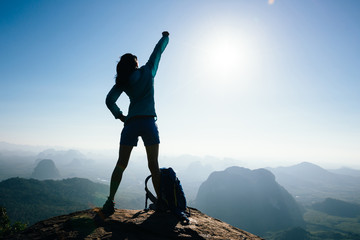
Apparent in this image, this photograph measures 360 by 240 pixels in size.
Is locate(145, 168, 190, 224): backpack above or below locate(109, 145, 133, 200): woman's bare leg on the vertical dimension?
below

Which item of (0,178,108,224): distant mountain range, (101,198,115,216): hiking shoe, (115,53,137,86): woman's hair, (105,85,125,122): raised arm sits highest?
(115,53,137,86): woman's hair

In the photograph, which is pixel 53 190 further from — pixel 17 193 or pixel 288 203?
pixel 288 203

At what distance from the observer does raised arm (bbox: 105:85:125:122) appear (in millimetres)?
4188

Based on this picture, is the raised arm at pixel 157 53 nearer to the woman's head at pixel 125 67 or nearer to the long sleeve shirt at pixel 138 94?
the long sleeve shirt at pixel 138 94

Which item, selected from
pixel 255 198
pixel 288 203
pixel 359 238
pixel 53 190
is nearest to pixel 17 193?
pixel 53 190

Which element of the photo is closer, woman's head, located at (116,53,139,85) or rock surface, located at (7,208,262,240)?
rock surface, located at (7,208,262,240)

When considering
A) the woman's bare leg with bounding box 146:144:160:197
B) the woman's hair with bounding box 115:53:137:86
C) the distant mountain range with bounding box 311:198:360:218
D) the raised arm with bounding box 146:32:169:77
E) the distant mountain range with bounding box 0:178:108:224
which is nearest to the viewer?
the woman's hair with bounding box 115:53:137:86

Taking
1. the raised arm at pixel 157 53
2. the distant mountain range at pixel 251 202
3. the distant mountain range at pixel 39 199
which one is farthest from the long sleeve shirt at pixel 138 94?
the distant mountain range at pixel 251 202

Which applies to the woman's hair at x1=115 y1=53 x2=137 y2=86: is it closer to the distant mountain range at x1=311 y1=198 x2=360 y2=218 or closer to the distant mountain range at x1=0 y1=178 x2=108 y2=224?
the distant mountain range at x1=0 y1=178 x2=108 y2=224

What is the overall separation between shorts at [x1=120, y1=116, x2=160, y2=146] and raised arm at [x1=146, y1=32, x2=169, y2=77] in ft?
4.29

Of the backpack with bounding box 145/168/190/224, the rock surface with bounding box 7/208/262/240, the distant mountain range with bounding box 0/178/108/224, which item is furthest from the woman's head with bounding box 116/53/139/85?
the distant mountain range with bounding box 0/178/108/224

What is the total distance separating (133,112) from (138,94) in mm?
451

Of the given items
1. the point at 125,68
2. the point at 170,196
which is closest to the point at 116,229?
the point at 170,196

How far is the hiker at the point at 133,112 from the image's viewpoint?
416 centimetres
